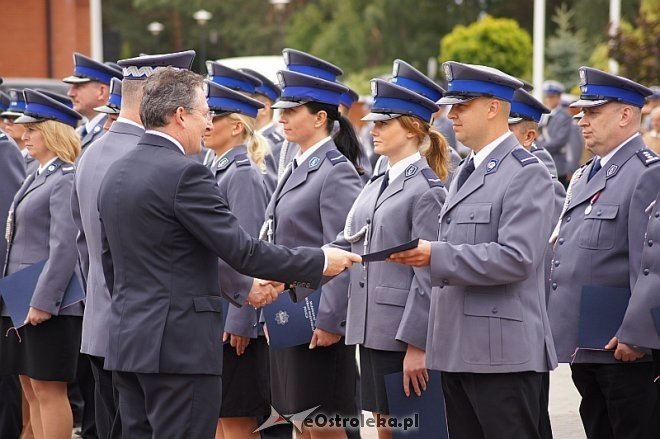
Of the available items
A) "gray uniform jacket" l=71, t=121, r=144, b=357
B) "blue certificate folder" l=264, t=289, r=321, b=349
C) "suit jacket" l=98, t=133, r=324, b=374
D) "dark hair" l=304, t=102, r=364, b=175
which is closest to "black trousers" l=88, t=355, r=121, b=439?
"gray uniform jacket" l=71, t=121, r=144, b=357

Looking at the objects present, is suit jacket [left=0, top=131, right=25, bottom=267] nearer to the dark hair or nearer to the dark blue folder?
the dark hair

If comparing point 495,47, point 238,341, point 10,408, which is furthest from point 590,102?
point 495,47

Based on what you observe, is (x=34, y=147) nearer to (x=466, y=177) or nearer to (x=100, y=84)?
(x=100, y=84)

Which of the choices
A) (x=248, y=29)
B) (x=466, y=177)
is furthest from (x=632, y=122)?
(x=248, y=29)

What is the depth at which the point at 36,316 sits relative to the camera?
21.8 ft

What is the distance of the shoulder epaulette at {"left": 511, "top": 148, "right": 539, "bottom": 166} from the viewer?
486 centimetres

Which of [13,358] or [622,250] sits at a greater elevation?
[622,250]

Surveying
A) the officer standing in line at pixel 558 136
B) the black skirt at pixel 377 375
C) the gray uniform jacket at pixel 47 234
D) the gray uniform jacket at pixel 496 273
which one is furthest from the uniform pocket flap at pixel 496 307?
the officer standing in line at pixel 558 136

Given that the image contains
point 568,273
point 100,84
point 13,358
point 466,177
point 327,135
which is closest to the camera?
point 466,177

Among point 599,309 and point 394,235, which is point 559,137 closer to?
point 599,309

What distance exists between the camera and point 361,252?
5695 mm

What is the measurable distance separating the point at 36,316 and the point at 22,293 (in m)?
0.17

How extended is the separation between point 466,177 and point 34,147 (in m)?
3.05

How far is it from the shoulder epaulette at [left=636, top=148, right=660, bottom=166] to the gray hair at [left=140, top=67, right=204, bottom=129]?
2.28 meters
